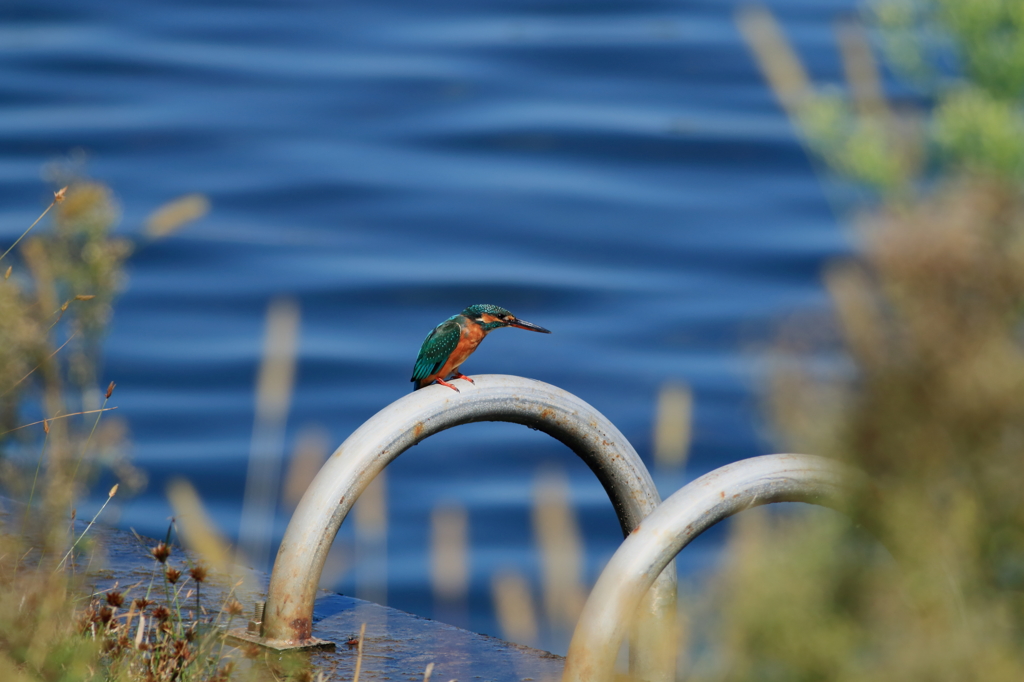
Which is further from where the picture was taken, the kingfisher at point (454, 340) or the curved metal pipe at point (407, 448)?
the kingfisher at point (454, 340)

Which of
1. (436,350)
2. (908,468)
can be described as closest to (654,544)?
(908,468)

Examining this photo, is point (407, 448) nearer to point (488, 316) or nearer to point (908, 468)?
point (488, 316)

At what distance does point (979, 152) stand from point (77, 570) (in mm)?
2496

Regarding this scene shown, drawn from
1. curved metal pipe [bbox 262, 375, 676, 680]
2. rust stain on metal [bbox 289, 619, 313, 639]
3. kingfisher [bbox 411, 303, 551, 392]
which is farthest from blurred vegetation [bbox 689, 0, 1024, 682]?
kingfisher [bbox 411, 303, 551, 392]

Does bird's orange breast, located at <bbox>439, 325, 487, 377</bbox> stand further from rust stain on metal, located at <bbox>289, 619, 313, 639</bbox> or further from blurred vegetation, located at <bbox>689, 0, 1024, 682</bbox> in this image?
blurred vegetation, located at <bbox>689, 0, 1024, 682</bbox>

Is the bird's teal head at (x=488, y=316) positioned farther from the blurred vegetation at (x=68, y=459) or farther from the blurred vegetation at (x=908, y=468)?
the blurred vegetation at (x=908, y=468)

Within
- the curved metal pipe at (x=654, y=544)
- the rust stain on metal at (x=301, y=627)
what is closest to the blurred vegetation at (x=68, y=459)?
the rust stain on metal at (x=301, y=627)

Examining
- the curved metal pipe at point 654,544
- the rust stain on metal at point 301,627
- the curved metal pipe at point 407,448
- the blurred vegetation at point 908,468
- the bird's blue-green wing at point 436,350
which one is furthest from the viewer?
the bird's blue-green wing at point 436,350

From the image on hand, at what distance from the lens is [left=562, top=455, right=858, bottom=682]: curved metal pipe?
2.28 meters

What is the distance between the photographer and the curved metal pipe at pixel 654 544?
2.28 meters

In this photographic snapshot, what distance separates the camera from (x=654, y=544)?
2.29 m

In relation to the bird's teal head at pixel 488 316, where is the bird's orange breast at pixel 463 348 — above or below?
A: below

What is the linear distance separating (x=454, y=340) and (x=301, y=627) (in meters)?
0.92

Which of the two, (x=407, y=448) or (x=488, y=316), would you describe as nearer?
(x=407, y=448)
